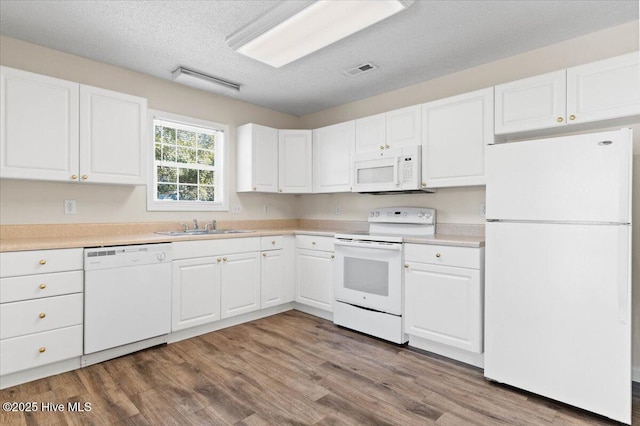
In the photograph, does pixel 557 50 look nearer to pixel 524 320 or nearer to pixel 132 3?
pixel 524 320

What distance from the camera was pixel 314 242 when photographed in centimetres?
377

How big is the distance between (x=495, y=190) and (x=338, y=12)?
158 centimetres

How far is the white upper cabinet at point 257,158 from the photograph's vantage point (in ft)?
13.2

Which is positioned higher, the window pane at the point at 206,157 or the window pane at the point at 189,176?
the window pane at the point at 206,157

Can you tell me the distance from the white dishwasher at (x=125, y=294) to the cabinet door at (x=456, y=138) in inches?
96.4

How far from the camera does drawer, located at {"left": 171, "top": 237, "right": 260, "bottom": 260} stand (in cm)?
301

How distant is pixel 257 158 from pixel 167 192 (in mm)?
Result: 1065

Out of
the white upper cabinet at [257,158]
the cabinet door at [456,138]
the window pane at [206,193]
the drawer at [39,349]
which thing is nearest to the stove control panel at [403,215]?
the cabinet door at [456,138]

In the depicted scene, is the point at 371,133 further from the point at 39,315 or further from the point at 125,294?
the point at 39,315

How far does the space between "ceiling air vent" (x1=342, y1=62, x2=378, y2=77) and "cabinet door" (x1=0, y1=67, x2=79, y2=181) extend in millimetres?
2323

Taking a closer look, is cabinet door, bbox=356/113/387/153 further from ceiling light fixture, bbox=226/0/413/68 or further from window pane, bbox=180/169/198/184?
window pane, bbox=180/169/198/184

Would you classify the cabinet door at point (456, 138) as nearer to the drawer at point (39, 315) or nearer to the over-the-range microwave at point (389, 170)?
the over-the-range microwave at point (389, 170)

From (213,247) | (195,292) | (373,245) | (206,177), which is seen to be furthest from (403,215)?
(206,177)

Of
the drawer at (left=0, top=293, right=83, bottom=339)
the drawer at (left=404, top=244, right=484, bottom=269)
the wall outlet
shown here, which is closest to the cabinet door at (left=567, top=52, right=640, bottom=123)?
the drawer at (left=404, top=244, right=484, bottom=269)
